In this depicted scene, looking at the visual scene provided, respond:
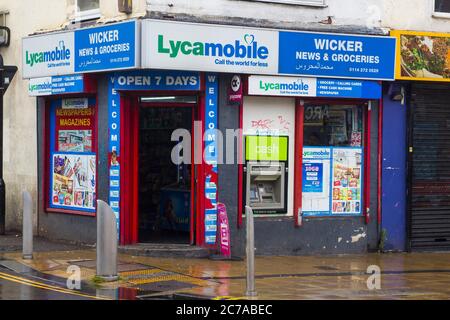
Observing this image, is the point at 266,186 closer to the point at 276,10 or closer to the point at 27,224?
the point at 276,10

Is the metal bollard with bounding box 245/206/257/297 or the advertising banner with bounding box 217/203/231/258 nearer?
the metal bollard with bounding box 245/206/257/297

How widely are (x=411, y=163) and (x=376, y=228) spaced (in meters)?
1.53

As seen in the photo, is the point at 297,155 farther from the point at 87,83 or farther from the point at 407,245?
the point at 87,83

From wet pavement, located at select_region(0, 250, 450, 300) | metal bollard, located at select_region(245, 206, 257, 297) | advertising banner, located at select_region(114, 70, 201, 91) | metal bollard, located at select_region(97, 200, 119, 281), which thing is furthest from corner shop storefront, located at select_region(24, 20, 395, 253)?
metal bollard, located at select_region(245, 206, 257, 297)

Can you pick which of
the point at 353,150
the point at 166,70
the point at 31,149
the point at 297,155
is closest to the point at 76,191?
the point at 31,149

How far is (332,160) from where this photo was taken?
1605cm

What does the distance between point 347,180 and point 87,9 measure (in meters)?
6.12

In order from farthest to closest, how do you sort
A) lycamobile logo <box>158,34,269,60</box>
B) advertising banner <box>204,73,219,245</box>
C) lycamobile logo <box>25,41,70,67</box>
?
lycamobile logo <box>25,41,70,67</box> → advertising banner <box>204,73,219,245</box> → lycamobile logo <box>158,34,269,60</box>

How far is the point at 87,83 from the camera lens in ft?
50.1

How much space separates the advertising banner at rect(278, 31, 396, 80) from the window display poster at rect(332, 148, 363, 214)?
1.59 m

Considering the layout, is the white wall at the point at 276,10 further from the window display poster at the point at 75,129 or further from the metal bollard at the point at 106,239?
the metal bollard at the point at 106,239

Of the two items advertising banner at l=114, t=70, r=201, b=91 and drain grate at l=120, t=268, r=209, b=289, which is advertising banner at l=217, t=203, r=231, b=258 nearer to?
drain grate at l=120, t=268, r=209, b=289

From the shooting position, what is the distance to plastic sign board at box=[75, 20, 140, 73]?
1377cm

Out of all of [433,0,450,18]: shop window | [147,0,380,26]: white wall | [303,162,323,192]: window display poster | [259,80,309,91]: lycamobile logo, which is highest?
[433,0,450,18]: shop window
